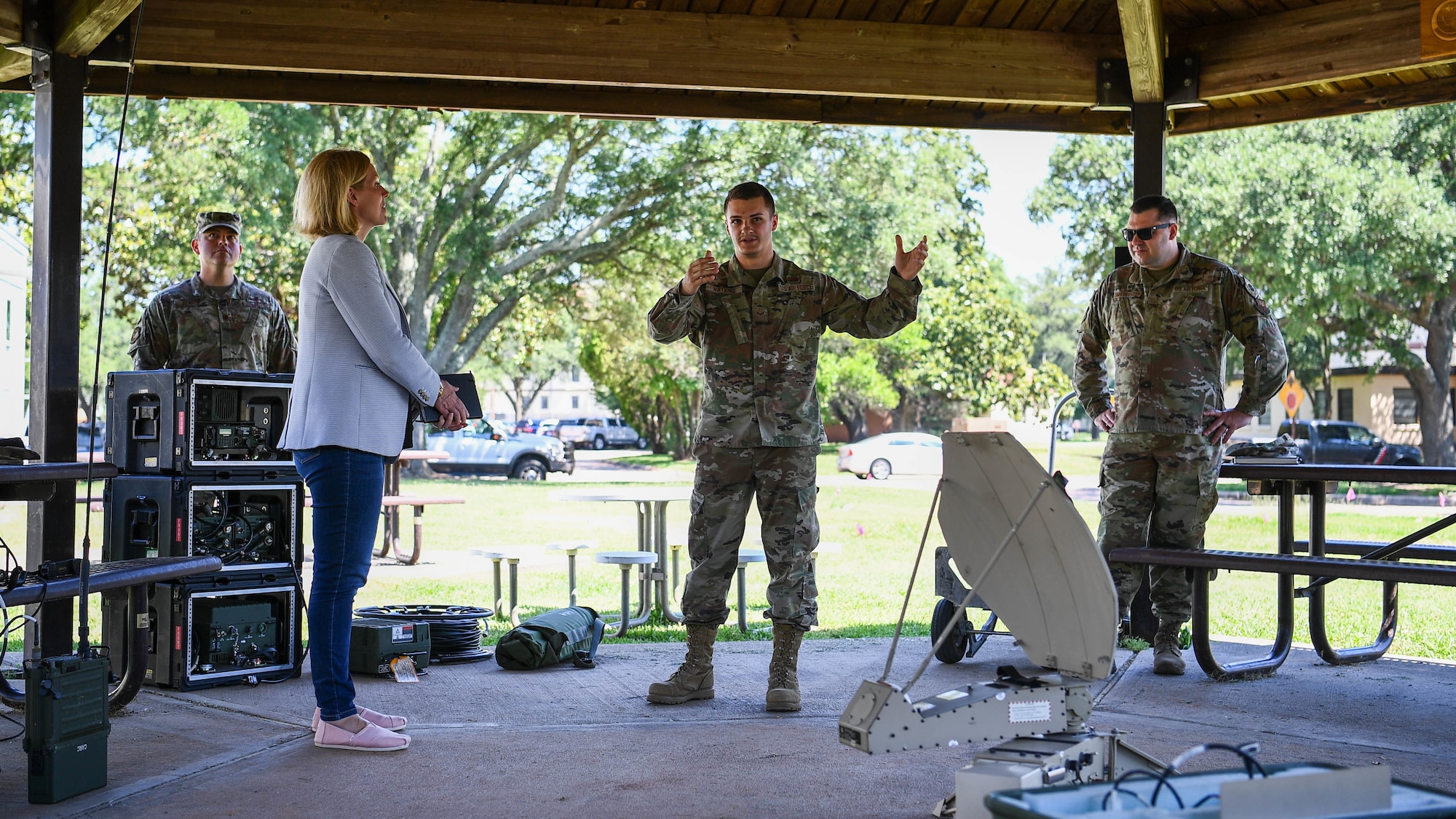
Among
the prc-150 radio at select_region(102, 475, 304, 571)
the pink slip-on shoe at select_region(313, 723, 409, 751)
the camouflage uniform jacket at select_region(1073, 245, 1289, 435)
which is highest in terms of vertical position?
the camouflage uniform jacket at select_region(1073, 245, 1289, 435)

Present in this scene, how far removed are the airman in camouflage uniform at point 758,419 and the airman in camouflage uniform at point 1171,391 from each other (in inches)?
56.1

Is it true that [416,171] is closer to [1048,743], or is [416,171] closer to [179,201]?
[179,201]

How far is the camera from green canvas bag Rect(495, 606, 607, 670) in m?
5.94

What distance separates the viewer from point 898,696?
9.85ft

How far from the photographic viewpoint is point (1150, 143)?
647 centimetres

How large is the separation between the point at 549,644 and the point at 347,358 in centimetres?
238

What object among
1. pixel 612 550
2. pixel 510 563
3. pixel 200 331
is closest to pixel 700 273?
pixel 200 331

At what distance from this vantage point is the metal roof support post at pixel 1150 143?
6473mm

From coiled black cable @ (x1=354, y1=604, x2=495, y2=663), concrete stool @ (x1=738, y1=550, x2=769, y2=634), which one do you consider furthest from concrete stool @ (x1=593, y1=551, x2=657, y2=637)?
coiled black cable @ (x1=354, y1=604, x2=495, y2=663)

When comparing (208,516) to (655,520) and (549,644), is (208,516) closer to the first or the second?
(549,644)

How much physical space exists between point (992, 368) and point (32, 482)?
38.3 m

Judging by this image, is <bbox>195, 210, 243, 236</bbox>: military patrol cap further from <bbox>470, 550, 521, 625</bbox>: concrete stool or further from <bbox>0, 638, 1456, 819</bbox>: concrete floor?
<bbox>470, 550, 521, 625</bbox>: concrete stool

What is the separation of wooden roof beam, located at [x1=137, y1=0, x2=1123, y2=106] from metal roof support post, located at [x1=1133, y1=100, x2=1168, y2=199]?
28 cm

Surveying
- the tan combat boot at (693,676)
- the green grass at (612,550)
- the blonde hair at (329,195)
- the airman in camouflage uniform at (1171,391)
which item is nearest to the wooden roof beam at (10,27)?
the blonde hair at (329,195)
